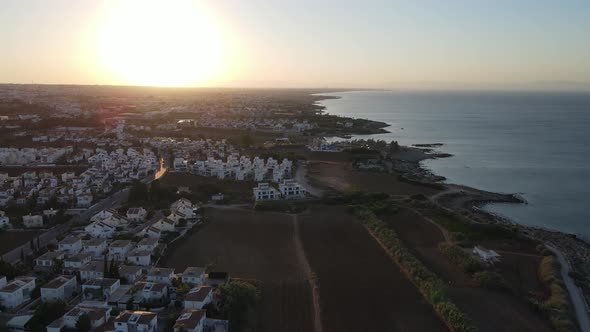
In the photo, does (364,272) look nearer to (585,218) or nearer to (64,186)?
(585,218)

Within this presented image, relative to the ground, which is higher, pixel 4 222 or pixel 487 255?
pixel 4 222

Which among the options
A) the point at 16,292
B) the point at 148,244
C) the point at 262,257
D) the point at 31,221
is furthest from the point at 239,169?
the point at 16,292

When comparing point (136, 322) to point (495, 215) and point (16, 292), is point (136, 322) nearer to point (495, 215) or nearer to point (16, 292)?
point (16, 292)

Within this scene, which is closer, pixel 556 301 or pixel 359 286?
pixel 556 301

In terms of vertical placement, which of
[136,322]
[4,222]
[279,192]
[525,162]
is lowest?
[525,162]

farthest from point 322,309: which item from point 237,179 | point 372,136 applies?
point 372,136

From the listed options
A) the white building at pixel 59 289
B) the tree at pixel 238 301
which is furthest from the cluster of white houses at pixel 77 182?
the tree at pixel 238 301
